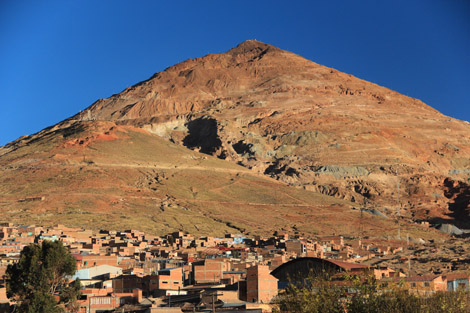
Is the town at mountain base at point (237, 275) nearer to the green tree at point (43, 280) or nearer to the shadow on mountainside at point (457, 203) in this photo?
the green tree at point (43, 280)

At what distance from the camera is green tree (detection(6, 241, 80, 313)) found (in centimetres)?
3609

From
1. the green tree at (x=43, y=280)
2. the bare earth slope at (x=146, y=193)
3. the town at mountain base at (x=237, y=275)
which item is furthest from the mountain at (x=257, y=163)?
the green tree at (x=43, y=280)

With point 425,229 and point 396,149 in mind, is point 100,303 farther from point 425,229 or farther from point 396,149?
point 396,149

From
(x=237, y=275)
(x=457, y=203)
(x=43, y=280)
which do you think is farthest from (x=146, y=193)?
(x=43, y=280)

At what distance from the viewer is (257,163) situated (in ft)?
497

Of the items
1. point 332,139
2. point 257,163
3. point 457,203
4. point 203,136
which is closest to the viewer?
point 457,203

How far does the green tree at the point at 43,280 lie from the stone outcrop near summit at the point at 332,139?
88.5 m

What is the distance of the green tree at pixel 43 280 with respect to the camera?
36094mm

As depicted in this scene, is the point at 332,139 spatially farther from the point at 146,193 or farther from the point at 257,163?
the point at 146,193

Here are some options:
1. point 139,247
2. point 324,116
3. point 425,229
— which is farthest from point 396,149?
point 139,247

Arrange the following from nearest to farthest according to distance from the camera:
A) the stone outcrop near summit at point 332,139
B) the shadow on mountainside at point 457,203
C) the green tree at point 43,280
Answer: the green tree at point 43,280 → the shadow on mountainside at point 457,203 → the stone outcrop near summit at point 332,139

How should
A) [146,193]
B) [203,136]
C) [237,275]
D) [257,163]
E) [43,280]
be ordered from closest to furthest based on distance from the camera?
[43,280], [237,275], [146,193], [257,163], [203,136]

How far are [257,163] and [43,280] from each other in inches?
4556

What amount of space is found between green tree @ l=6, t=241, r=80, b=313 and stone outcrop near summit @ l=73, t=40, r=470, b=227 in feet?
290
